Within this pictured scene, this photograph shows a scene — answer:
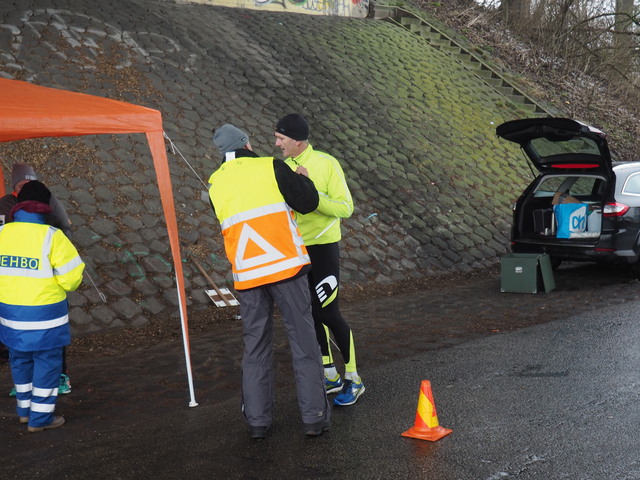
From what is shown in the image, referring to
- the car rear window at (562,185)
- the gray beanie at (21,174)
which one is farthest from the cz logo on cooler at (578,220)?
the gray beanie at (21,174)

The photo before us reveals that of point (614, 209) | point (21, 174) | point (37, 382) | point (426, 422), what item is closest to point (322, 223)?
point (426, 422)

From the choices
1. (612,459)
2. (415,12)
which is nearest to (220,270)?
(612,459)

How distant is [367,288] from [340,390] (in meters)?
4.87

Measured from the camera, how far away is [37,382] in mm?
5094

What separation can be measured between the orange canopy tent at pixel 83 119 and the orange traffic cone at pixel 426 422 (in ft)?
5.91

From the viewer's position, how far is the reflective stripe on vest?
14.9 feet

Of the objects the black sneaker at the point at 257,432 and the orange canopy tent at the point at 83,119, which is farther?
the orange canopy tent at the point at 83,119

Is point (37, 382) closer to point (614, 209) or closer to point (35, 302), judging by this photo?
point (35, 302)

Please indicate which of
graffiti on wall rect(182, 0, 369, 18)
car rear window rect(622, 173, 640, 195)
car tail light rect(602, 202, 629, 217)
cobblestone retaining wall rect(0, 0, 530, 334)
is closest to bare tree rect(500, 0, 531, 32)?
graffiti on wall rect(182, 0, 369, 18)

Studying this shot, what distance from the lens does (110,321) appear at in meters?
8.06

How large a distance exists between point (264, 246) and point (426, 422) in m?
1.44

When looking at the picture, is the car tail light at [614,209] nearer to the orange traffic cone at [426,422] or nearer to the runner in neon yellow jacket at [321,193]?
the runner in neon yellow jacket at [321,193]

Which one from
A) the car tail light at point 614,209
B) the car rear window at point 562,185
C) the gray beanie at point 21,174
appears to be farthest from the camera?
the car rear window at point 562,185

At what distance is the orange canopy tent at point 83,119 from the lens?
214 inches
